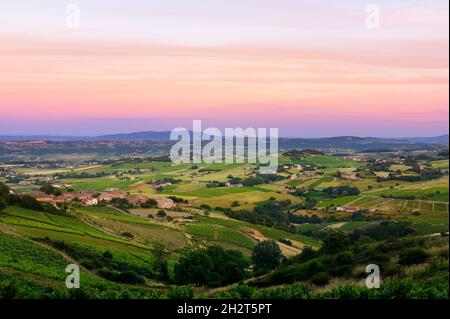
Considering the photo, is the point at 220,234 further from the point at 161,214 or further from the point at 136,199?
the point at 136,199

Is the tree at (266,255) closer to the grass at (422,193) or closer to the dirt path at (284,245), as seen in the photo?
the dirt path at (284,245)

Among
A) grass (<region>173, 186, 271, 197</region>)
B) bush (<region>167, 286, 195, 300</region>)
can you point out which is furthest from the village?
bush (<region>167, 286, 195, 300</region>)

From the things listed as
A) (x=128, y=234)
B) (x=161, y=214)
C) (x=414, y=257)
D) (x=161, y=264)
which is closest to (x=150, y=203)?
(x=161, y=214)

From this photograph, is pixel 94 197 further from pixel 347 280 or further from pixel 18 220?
pixel 347 280

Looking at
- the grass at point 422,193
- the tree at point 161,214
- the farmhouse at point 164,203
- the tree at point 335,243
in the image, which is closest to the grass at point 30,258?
the tree at point 335,243

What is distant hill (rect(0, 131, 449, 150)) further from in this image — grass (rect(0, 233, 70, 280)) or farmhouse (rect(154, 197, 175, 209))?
grass (rect(0, 233, 70, 280))

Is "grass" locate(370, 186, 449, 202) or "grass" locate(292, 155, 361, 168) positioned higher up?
"grass" locate(292, 155, 361, 168)
